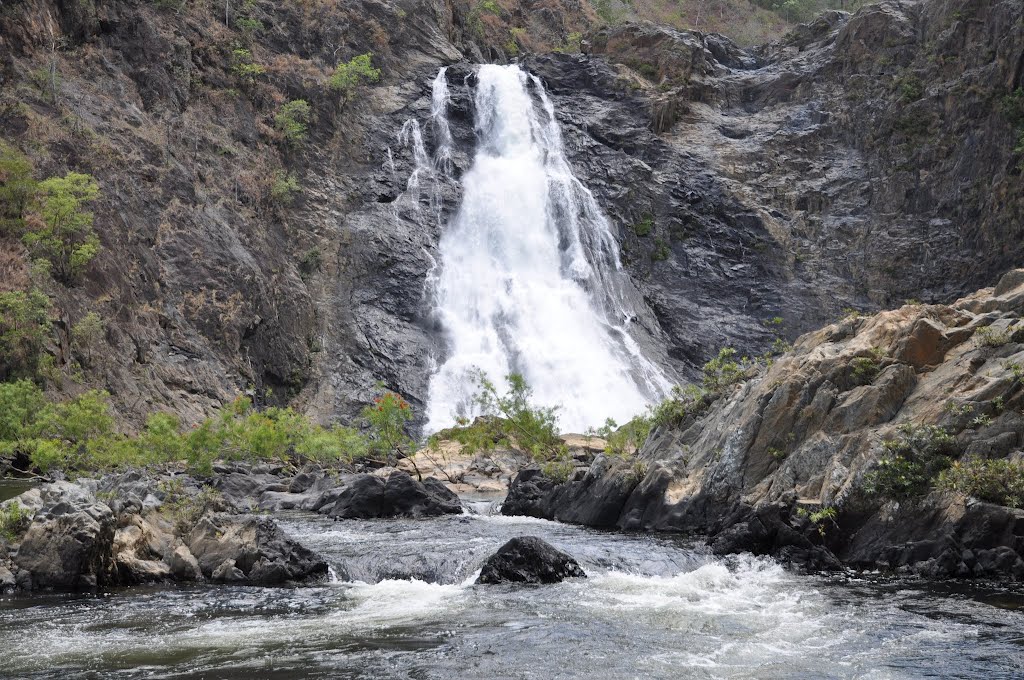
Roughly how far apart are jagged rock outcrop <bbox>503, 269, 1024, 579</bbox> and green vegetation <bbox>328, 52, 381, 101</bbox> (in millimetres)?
34797

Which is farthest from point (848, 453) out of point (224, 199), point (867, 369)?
point (224, 199)

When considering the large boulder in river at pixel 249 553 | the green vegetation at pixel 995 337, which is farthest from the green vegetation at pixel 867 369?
the large boulder in river at pixel 249 553

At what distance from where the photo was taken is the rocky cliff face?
3628 centimetres

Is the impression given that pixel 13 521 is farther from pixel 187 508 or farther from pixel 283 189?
pixel 283 189

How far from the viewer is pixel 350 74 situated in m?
49.4

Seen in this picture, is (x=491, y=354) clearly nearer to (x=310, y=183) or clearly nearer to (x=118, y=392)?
(x=310, y=183)

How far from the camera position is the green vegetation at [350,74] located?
161 feet

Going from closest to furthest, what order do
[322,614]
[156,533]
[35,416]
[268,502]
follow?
[322,614]
[156,533]
[268,502]
[35,416]

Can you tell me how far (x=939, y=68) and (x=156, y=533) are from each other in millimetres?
48239

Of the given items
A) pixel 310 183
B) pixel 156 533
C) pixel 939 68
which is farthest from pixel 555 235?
pixel 156 533

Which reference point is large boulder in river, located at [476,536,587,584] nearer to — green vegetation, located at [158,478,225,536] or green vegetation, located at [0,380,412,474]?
green vegetation, located at [158,478,225,536]

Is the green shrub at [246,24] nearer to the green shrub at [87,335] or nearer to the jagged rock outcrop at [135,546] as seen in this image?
the green shrub at [87,335]

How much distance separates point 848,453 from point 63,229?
28136mm

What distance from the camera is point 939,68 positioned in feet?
158
